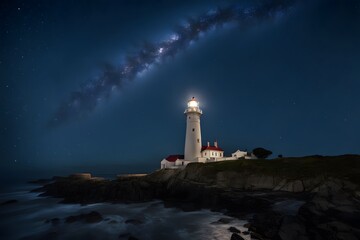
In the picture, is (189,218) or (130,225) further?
(189,218)

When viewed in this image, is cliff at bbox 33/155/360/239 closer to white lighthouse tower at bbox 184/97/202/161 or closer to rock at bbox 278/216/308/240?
rock at bbox 278/216/308/240

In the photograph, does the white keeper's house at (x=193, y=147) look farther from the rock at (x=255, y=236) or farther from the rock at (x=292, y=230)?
the rock at (x=292, y=230)

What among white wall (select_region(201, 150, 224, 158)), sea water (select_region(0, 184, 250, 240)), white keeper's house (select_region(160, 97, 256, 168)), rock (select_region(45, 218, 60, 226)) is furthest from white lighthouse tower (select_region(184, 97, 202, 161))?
rock (select_region(45, 218, 60, 226))

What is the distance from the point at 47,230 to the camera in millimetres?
18812

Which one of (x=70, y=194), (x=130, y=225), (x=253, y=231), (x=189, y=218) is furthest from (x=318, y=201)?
(x=70, y=194)

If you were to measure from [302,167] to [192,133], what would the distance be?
21.5 metres

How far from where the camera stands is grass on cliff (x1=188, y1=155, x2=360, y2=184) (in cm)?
2441

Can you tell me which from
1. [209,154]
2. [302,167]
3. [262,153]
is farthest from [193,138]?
[302,167]

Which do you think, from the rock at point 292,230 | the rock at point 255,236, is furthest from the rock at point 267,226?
the rock at point 292,230

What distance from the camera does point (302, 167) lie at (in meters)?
27.4

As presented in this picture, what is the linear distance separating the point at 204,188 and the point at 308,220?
15.9 metres

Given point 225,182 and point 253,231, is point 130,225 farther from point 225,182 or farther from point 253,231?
point 225,182

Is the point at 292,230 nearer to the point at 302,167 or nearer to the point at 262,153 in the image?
the point at 302,167

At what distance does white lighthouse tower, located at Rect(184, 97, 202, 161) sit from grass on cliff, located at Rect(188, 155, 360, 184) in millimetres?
9853
